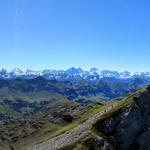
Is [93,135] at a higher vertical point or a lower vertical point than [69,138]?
higher

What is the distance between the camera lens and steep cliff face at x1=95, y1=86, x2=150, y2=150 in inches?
2891

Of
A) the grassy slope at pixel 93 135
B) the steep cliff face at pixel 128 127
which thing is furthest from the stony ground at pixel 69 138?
the steep cliff face at pixel 128 127

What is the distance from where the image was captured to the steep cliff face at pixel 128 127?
73438 mm

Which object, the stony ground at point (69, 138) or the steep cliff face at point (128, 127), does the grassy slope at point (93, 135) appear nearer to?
the steep cliff face at point (128, 127)

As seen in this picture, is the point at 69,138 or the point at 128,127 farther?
the point at 69,138

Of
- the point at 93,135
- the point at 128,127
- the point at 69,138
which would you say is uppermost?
the point at 128,127

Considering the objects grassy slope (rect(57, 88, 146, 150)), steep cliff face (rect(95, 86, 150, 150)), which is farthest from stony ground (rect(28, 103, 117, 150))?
steep cliff face (rect(95, 86, 150, 150))

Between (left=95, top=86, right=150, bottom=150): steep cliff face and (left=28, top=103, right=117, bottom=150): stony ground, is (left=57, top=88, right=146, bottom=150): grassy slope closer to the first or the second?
(left=95, top=86, right=150, bottom=150): steep cliff face

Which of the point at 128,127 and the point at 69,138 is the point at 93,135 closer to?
the point at 69,138

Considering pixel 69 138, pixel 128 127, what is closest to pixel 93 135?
pixel 69 138

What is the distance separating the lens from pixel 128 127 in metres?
75.6

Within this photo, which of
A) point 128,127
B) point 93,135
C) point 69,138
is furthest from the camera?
point 69,138

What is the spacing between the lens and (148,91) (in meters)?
88.6

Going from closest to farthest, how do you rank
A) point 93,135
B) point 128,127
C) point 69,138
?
point 93,135 → point 128,127 → point 69,138
